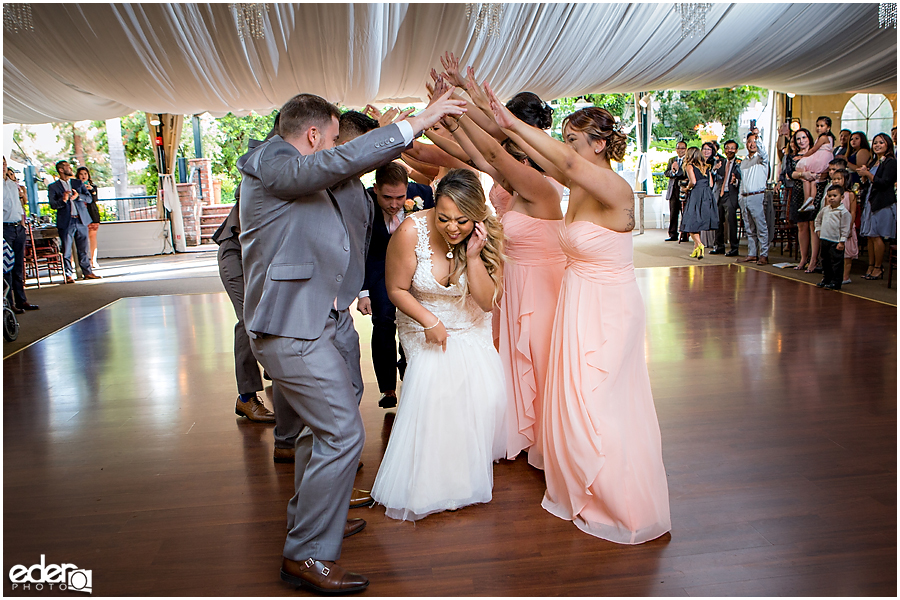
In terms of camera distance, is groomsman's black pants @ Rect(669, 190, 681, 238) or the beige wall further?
groomsman's black pants @ Rect(669, 190, 681, 238)

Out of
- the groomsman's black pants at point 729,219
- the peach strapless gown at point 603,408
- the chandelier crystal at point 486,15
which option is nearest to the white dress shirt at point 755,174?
the groomsman's black pants at point 729,219

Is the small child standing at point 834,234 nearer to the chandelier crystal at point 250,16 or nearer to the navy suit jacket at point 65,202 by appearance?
the chandelier crystal at point 250,16

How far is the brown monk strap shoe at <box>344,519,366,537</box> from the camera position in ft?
7.94

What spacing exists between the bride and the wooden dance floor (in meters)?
0.14

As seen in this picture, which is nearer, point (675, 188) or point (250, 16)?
point (250, 16)

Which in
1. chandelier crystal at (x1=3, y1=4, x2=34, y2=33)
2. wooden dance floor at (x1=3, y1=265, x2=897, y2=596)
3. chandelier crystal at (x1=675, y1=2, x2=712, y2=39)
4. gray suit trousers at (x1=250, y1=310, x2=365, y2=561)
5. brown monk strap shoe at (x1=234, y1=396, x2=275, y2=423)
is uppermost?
chandelier crystal at (x1=675, y1=2, x2=712, y2=39)

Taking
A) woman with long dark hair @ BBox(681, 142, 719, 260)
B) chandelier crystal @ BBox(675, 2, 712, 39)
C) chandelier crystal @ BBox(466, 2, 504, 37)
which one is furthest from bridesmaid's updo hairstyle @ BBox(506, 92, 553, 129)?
woman with long dark hair @ BBox(681, 142, 719, 260)

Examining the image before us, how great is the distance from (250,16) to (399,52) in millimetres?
1927

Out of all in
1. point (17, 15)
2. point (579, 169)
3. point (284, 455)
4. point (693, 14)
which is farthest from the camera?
point (693, 14)

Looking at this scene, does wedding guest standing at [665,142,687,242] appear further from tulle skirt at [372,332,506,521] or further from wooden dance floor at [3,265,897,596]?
tulle skirt at [372,332,506,521]

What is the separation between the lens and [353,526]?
8.01 ft

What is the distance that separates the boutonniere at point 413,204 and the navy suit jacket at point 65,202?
305 inches

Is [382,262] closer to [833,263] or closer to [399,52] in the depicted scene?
[399,52]

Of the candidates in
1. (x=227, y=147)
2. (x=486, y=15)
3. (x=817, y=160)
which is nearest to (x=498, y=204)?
(x=486, y=15)
